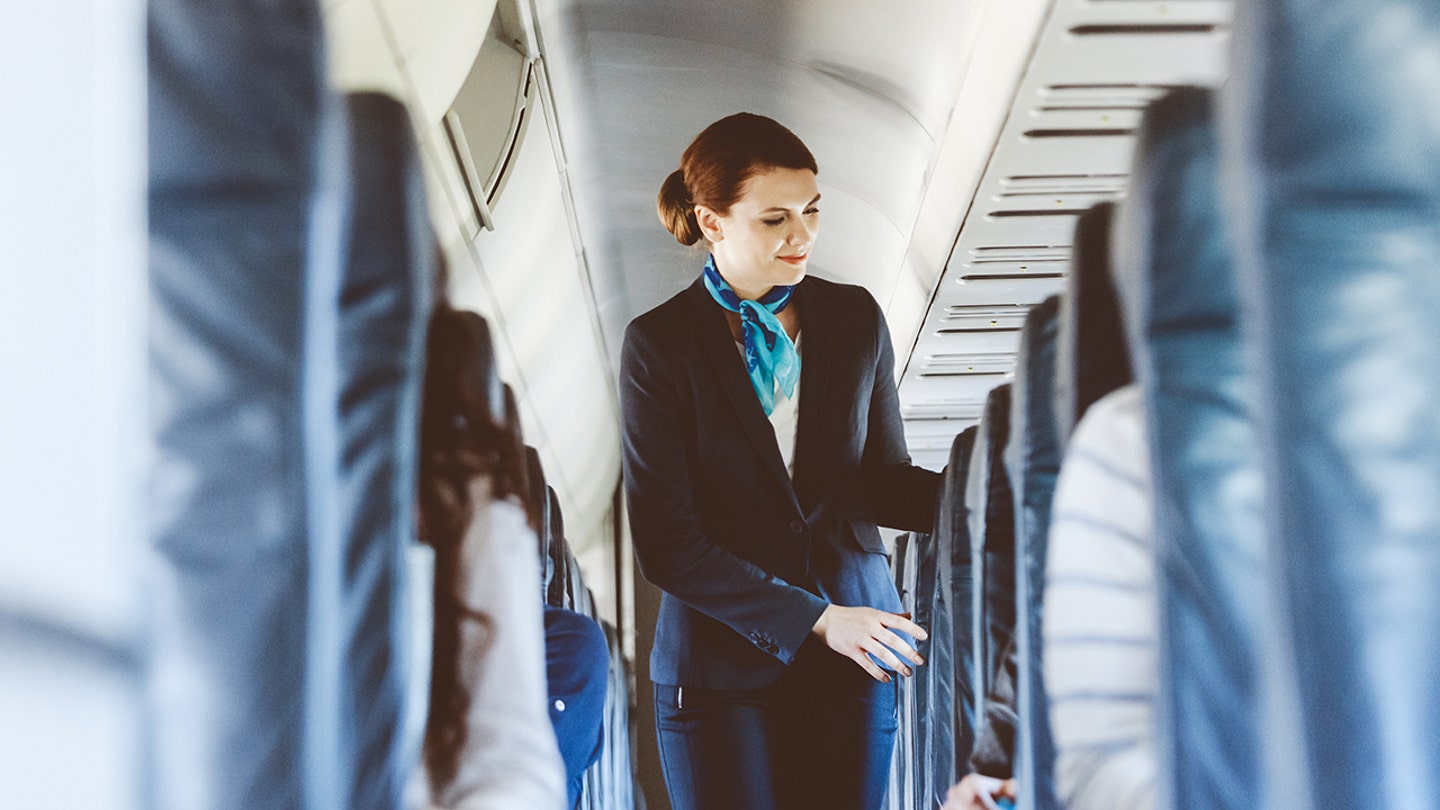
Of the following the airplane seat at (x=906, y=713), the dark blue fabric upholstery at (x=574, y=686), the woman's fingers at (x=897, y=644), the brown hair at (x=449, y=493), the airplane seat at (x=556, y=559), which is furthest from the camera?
the airplane seat at (x=906, y=713)

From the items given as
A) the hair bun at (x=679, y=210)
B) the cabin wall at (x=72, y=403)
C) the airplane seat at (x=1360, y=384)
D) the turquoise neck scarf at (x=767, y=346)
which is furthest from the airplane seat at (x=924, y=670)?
the cabin wall at (x=72, y=403)

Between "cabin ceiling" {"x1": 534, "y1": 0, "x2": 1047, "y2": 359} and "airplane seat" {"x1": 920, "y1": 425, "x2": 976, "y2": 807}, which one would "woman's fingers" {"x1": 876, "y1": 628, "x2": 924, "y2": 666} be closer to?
"airplane seat" {"x1": 920, "y1": 425, "x2": 976, "y2": 807}

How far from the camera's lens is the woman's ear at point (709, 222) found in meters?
1.83

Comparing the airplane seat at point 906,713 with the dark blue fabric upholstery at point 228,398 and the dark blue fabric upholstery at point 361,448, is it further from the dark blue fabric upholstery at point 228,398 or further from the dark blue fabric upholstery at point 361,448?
the dark blue fabric upholstery at point 228,398

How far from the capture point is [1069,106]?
1304 mm

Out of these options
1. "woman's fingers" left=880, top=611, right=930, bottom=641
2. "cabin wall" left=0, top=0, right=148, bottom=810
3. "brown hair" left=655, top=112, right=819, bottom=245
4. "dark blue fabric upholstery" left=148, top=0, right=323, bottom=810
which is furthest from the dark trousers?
"cabin wall" left=0, top=0, right=148, bottom=810

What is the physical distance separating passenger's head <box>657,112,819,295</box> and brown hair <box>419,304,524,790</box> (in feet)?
1.67

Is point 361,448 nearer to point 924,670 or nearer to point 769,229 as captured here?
point 769,229

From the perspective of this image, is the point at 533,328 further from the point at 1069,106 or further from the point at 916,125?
the point at 1069,106

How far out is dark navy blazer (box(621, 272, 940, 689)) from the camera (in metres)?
1.77

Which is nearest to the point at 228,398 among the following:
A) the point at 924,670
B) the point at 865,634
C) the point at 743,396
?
the point at 743,396

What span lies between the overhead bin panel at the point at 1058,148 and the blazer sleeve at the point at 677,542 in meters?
0.33

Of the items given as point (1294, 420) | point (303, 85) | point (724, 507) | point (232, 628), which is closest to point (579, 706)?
point (724, 507)

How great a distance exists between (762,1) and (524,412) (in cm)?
68
